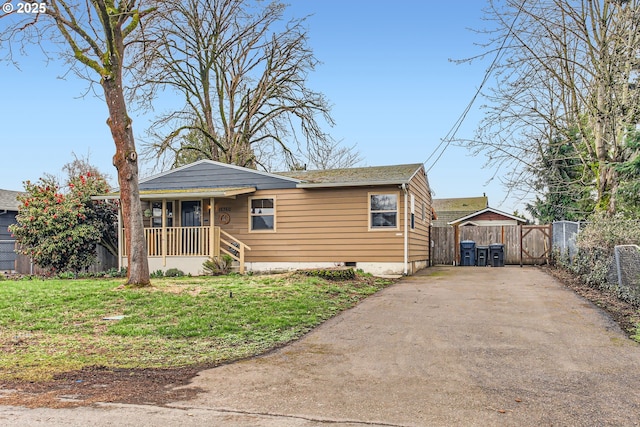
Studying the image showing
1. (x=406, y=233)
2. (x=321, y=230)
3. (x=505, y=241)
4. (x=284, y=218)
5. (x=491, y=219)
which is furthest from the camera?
(x=491, y=219)

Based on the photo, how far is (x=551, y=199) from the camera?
84.7 ft

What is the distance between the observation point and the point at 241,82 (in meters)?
26.6

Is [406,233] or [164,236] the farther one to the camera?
[164,236]

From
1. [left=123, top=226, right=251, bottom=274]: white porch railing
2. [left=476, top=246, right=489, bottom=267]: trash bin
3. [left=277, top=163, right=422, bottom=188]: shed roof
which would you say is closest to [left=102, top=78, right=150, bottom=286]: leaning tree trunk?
[left=123, top=226, right=251, bottom=274]: white porch railing

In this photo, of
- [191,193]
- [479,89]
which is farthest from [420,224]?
[191,193]

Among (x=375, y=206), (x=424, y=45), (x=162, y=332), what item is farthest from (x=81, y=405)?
(x=424, y=45)

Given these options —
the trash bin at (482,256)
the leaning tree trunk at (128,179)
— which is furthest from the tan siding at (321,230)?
the leaning tree trunk at (128,179)

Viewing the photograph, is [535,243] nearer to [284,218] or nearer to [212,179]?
[284,218]

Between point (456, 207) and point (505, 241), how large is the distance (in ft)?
79.6

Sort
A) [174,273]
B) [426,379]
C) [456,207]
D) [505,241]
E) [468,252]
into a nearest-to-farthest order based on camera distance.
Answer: [426,379], [174,273], [468,252], [505,241], [456,207]

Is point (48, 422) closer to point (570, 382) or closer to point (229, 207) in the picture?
point (570, 382)

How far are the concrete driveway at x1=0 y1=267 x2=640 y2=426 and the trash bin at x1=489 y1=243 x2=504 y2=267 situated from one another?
37.2ft

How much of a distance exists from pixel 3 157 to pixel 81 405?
87.4 feet

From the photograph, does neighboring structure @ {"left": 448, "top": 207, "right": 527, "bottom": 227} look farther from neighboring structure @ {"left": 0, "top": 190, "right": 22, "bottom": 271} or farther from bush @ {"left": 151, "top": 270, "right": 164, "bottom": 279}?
neighboring structure @ {"left": 0, "top": 190, "right": 22, "bottom": 271}
